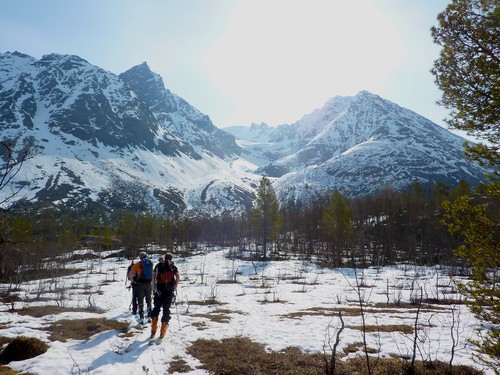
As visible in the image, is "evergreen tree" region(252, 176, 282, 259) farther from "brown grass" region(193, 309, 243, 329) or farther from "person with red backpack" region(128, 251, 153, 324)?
"person with red backpack" region(128, 251, 153, 324)

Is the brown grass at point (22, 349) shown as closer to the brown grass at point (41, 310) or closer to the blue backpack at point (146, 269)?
the blue backpack at point (146, 269)

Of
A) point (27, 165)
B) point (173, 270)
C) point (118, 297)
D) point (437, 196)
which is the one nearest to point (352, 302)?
point (173, 270)

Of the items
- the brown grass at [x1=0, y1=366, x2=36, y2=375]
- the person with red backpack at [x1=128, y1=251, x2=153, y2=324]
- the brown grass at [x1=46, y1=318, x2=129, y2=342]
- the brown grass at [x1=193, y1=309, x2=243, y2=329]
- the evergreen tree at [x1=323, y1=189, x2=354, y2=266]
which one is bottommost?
the brown grass at [x1=193, y1=309, x2=243, y2=329]

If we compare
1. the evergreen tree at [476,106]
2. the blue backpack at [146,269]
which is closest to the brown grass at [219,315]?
the blue backpack at [146,269]

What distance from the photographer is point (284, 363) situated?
7500 millimetres

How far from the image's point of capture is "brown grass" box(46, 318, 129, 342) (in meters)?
9.45

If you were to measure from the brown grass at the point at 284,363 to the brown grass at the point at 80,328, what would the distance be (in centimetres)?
376

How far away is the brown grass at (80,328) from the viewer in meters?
9.45

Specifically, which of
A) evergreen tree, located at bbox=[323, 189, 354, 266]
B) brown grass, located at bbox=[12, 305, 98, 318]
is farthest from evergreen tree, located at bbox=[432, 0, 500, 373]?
evergreen tree, located at bbox=[323, 189, 354, 266]

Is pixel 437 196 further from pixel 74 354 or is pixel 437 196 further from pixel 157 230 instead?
pixel 74 354

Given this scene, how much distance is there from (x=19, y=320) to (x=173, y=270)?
22.4 ft

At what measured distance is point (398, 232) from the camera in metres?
61.6

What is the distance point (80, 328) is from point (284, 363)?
7509 mm

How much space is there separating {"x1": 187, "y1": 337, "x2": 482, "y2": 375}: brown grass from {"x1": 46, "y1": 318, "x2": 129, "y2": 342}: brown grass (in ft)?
12.3
